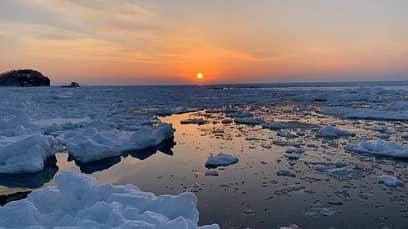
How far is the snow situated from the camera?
14.6ft

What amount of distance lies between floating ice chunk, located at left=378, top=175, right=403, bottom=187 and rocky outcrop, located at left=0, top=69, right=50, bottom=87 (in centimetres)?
9588

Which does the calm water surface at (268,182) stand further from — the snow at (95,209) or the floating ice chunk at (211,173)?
the snow at (95,209)

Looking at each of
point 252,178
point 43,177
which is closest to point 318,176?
point 252,178

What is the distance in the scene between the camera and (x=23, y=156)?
9.44 meters

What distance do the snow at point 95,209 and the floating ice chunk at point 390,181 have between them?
4151mm

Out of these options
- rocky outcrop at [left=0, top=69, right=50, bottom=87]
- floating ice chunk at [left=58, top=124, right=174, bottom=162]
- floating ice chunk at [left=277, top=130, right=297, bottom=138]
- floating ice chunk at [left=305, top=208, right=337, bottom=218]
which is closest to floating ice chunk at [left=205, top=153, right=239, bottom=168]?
floating ice chunk at [left=58, top=124, right=174, bottom=162]

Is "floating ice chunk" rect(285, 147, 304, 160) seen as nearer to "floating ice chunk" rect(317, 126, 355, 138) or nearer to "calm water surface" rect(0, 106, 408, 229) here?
"calm water surface" rect(0, 106, 408, 229)

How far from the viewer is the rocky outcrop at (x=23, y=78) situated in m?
93.1

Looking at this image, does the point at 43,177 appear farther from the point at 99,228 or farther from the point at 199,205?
the point at 99,228

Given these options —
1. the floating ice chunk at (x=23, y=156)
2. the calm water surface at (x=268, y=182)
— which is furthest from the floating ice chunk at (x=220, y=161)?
the floating ice chunk at (x=23, y=156)

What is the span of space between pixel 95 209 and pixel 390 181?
541 centimetres

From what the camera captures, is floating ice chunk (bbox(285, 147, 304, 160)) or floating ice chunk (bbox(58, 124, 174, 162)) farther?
floating ice chunk (bbox(58, 124, 174, 162))

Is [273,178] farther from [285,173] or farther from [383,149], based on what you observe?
[383,149]

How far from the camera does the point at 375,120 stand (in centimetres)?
1920
